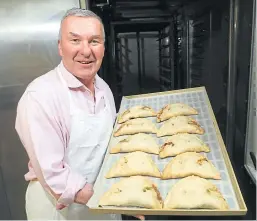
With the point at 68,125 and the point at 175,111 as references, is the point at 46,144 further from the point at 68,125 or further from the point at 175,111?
the point at 175,111

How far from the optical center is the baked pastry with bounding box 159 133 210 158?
42.7 inches

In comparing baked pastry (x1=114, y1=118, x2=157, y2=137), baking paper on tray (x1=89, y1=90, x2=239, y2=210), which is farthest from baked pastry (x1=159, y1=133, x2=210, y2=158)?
baked pastry (x1=114, y1=118, x2=157, y2=137)

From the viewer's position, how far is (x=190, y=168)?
968mm

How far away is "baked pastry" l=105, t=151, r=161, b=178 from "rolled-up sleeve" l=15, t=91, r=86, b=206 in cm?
13

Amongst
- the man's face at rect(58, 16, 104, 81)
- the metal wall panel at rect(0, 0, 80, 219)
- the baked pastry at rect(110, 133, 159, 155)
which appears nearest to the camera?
the man's face at rect(58, 16, 104, 81)

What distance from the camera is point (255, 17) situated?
1185 millimetres

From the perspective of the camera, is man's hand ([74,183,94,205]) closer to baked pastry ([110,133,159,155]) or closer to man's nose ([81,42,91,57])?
baked pastry ([110,133,159,155])

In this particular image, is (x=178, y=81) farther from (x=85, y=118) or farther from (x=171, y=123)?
(x=85, y=118)

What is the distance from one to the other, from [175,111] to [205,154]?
0.35 metres

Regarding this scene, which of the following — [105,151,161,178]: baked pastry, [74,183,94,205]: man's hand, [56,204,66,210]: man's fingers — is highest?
[105,151,161,178]: baked pastry

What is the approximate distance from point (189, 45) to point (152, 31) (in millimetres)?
281

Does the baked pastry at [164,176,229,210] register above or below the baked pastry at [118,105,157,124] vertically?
below

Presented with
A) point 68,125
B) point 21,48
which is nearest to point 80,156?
point 68,125

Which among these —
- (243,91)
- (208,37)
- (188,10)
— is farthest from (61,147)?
(188,10)
